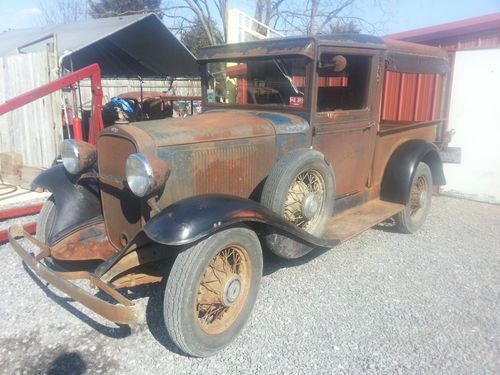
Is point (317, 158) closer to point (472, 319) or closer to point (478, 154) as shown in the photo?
point (472, 319)

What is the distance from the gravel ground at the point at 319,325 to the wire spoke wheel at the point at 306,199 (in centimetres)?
54

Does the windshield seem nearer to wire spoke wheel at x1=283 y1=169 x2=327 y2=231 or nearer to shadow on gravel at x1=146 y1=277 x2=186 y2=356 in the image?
wire spoke wheel at x1=283 y1=169 x2=327 y2=231

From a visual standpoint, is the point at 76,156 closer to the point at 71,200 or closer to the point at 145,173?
the point at 71,200

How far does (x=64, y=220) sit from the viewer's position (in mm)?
3100

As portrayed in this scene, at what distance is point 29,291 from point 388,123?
13.7 ft

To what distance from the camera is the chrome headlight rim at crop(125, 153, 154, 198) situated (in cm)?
231

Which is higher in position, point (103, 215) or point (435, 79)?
point (435, 79)

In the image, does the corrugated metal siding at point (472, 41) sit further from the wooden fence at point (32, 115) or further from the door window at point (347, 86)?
the wooden fence at point (32, 115)

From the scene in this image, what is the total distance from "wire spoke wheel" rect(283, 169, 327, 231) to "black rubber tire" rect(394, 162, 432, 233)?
137 cm

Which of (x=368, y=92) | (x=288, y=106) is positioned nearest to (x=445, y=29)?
(x=368, y=92)

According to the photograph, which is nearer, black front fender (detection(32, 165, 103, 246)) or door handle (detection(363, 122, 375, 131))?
black front fender (detection(32, 165, 103, 246))

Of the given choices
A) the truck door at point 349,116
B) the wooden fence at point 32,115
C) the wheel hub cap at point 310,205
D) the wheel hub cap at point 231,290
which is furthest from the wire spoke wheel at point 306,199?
the wooden fence at point 32,115

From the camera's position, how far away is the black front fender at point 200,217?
2.18 m

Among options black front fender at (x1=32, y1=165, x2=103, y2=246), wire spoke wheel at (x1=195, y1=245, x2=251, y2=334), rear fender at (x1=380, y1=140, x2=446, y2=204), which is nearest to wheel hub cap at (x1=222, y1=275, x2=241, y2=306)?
wire spoke wheel at (x1=195, y1=245, x2=251, y2=334)
